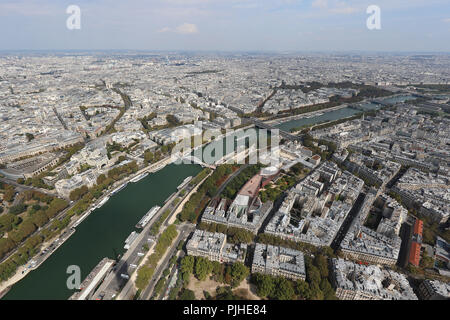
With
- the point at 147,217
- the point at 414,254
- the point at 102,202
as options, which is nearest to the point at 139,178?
the point at 102,202

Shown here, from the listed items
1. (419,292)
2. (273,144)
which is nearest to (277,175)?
(273,144)

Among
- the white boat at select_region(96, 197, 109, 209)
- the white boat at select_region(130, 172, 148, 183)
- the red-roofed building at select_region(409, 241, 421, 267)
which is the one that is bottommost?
the red-roofed building at select_region(409, 241, 421, 267)

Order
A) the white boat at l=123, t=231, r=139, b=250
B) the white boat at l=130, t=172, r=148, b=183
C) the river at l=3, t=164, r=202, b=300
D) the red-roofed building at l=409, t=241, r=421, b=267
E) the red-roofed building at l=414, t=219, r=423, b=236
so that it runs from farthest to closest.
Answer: the white boat at l=130, t=172, r=148, b=183 < the red-roofed building at l=414, t=219, r=423, b=236 < the white boat at l=123, t=231, r=139, b=250 < the red-roofed building at l=409, t=241, r=421, b=267 < the river at l=3, t=164, r=202, b=300

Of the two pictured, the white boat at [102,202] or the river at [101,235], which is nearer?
the river at [101,235]

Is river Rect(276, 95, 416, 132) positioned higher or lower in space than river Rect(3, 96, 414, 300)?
higher

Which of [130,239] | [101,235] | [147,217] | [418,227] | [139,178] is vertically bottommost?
[101,235]

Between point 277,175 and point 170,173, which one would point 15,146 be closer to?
point 170,173

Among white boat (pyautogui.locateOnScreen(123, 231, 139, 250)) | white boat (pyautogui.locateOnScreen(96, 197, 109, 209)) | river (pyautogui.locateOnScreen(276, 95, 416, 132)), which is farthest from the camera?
river (pyautogui.locateOnScreen(276, 95, 416, 132))

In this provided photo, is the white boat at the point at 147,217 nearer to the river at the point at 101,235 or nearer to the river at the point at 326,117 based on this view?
the river at the point at 101,235

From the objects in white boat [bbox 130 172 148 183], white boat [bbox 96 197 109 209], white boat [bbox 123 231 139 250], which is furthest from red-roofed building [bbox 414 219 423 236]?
white boat [bbox 96 197 109 209]

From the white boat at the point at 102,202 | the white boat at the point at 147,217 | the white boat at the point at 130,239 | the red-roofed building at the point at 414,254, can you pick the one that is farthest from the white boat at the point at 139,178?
the red-roofed building at the point at 414,254

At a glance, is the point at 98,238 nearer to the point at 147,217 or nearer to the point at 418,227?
the point at 147,217

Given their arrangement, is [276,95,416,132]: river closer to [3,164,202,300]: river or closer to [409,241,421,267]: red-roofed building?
[3,164,202,300]: river
